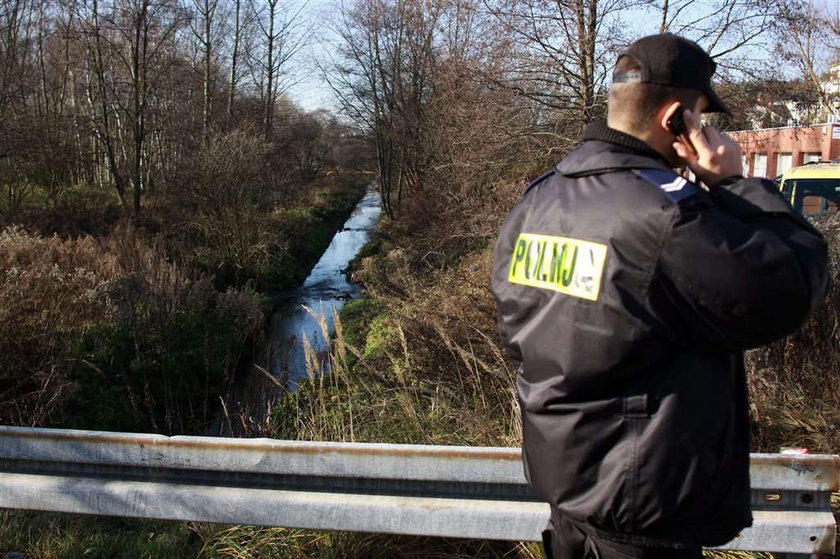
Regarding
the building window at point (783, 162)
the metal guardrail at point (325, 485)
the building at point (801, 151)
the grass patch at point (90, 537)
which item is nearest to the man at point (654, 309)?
the metal guardrail at point (325, 485)

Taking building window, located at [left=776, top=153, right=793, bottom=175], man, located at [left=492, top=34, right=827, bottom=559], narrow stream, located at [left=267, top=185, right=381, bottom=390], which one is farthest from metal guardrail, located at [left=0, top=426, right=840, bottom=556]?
building window, located at [left=776, top=153, right=793, bottom=175]

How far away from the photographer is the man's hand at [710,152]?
5.52 ft

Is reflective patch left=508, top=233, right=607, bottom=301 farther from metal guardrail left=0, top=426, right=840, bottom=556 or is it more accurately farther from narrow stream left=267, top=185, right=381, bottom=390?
narrow stream left=267, top=185, right=381, bottom=390

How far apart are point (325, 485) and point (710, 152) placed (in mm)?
1810

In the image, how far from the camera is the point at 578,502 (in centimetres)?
170

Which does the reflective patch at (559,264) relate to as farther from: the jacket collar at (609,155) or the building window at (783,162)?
the building window at (783,162)

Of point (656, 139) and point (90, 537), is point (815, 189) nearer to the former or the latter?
point (656, 139)

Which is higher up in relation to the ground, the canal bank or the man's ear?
the man's ear

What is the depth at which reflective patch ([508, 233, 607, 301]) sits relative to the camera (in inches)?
62.9

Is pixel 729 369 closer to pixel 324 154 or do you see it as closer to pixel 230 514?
pixel 230 514

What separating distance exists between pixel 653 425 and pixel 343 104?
33.1m

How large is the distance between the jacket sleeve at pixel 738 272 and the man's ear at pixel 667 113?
23cm

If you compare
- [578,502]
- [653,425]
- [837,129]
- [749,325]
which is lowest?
[578,502]

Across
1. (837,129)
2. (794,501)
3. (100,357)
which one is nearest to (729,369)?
(794,501)
